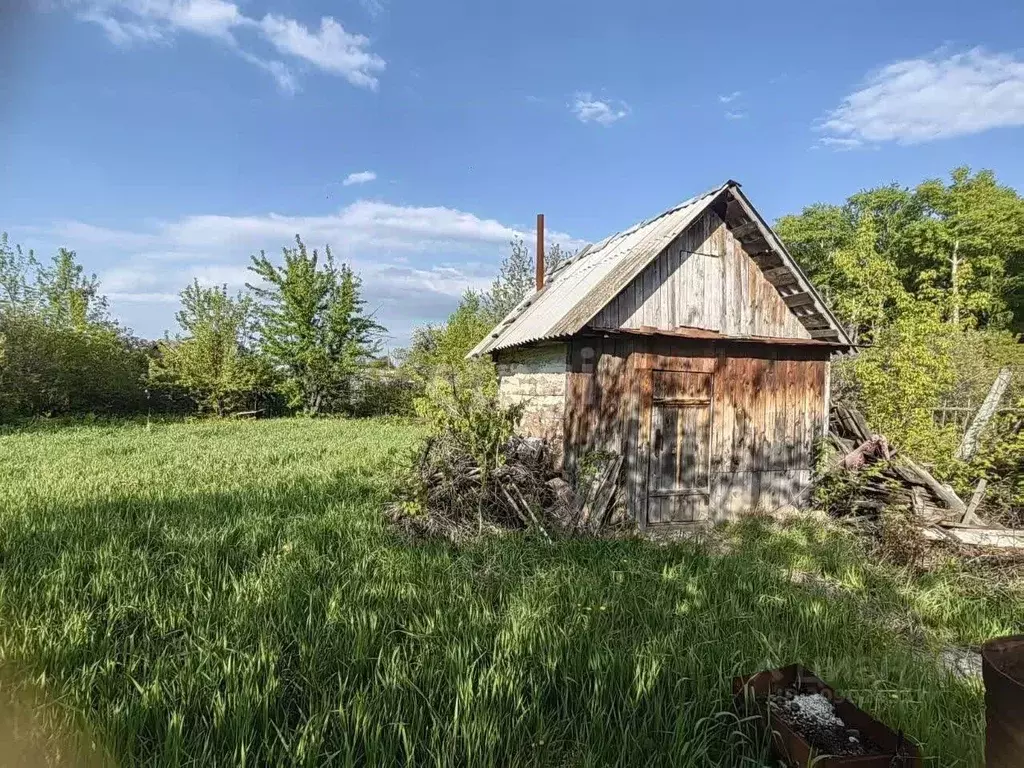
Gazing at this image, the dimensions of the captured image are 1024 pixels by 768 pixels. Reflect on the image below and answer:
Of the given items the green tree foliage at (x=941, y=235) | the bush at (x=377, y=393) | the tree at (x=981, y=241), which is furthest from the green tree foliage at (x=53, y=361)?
the tree at (x=981, y=241)

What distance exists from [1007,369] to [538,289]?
8.13 meters

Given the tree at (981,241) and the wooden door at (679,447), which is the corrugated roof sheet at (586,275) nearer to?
the wooden door at (679,447)

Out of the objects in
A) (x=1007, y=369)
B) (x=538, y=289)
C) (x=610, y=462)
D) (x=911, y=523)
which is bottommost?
(x=911, y=523)

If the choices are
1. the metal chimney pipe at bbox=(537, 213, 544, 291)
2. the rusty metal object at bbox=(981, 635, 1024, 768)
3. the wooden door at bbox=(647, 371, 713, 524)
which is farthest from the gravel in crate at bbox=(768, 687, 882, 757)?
the metal chimney pipe at bbox=(537, 213, 544, 291)

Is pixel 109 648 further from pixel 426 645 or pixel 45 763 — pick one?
pixel 426 645

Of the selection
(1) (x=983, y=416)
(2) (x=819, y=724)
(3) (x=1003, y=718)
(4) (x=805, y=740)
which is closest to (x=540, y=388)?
(2) (x=819, y=724)

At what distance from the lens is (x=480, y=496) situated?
6.22 metres

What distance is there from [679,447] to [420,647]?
5800mm

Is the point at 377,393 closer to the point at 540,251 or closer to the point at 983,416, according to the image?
the point at 540,251

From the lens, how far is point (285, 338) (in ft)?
79.6

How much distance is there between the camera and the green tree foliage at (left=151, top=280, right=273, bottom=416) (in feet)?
73.7

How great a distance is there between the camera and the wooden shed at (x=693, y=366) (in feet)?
24.7

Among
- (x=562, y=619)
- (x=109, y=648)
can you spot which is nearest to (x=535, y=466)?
(x=562, y=619)

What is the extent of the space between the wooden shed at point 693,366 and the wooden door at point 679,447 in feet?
0.06
